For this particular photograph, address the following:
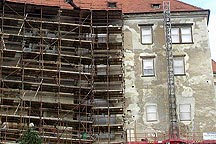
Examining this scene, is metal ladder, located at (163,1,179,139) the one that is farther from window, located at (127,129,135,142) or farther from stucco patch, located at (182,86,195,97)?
window, located at (127,129,135,142)

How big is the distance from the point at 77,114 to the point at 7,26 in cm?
777

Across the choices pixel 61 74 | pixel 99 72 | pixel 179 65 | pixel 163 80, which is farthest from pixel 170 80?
pixel 61 74

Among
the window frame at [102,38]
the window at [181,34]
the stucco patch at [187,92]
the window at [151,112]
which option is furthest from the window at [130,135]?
the window at [181,34]

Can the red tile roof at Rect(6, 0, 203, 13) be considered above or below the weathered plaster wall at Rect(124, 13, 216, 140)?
above

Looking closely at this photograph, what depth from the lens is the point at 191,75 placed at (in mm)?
38375

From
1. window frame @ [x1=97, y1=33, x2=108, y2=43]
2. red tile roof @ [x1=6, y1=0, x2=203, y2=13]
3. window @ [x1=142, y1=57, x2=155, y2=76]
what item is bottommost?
window @ [x1=142, y1=57, x2=155, y2=76]

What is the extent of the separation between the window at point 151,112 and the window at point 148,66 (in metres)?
2.51

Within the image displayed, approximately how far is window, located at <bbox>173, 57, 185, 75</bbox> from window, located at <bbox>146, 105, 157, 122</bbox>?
10.3ft

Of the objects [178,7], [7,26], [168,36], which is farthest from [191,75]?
[7,26]

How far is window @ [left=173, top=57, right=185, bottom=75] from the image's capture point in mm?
38531

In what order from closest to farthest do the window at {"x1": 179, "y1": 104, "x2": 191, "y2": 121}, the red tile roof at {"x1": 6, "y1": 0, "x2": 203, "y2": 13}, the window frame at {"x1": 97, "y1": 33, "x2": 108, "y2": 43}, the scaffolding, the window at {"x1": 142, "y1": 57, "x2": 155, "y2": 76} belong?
1. the scaffolding
2. the window at {"x1": 179, "y1": 104, "x2": 191, "y2": 121}
3. the window frame at {"x1": 97, "y1": 33, "x2": 108, "y2": 43}
4. the window at {"x1": 142, "y1": 57, "x2": 155, "y2": 76}
5. the red tile roof at {"x1": 6, "y1": 0, "x2": 203, "y2": 13}

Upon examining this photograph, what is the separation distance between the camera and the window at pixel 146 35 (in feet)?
129

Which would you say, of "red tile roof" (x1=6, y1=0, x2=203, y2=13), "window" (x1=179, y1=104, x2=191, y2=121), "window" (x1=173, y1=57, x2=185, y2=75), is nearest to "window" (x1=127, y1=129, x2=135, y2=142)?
"window" (x1=179, y1=104, x2=191, y2=121)

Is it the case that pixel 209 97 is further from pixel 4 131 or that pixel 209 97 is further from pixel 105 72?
pixel 4 131
